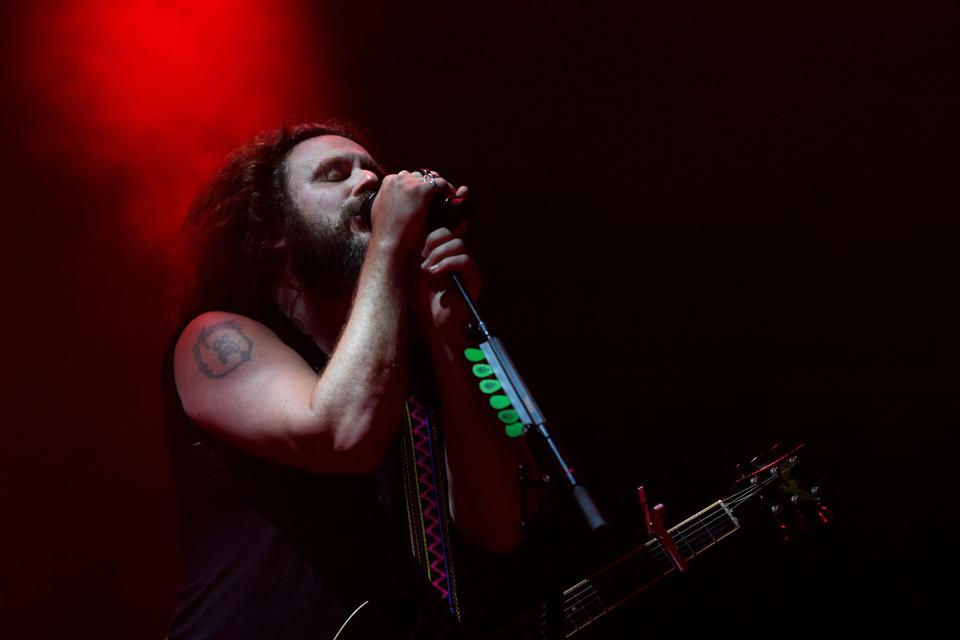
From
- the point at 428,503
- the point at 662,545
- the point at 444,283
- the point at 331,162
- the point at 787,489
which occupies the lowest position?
the point at 787,489

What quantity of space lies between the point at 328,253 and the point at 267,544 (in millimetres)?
635

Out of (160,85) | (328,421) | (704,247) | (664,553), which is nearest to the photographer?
(328,421)

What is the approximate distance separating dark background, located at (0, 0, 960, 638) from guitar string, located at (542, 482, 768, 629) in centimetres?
34

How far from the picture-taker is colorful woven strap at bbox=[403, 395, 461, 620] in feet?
4.73

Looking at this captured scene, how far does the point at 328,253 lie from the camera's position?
157 centimetres

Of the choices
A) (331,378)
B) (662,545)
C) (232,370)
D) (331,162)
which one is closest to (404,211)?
(331,378)

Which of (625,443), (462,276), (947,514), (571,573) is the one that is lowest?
(947,514)

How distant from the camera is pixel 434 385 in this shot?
166 centimetres

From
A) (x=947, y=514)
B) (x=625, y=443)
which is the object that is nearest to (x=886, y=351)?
(x=947, y=514)

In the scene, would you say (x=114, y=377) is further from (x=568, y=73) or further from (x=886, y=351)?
(x=886, y=351)

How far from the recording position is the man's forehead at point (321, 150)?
5.60 ft

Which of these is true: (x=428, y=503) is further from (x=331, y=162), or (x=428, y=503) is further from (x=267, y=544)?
(x=331, y=162)

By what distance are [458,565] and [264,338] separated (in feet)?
2.14

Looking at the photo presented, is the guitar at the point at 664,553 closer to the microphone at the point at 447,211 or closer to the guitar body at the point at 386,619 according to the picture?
the guitar body at the point at 386,619
